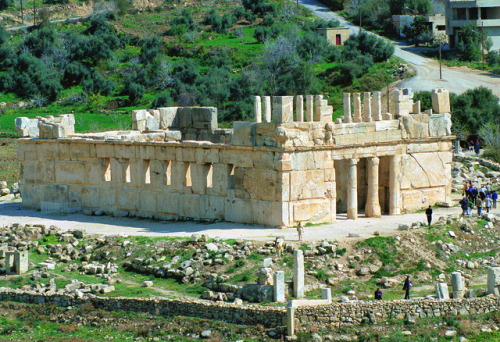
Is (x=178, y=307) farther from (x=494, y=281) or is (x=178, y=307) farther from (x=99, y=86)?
(x=99, y=86)

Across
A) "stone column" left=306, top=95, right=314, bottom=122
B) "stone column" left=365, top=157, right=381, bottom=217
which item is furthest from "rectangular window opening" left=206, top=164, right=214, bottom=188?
"stone column" left=365, top=157, right=381, bottom=217

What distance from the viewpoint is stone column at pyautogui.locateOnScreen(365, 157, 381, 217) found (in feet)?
127

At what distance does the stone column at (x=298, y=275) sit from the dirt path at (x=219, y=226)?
322 cm

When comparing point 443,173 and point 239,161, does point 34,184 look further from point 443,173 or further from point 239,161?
point 443,173

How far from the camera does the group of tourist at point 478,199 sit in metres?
38.1

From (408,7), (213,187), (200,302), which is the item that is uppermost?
(408,7)

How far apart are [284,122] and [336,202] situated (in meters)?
4.66

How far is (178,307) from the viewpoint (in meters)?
30.2

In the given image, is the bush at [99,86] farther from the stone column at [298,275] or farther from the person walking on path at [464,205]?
the stone column at [298,275]

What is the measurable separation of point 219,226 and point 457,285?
32.2 ft

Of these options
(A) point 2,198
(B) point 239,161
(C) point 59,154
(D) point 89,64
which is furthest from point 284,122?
(D) point 89,64

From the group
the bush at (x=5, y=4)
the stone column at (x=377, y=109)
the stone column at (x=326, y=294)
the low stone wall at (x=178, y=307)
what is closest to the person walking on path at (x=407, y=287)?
the stone column at (x=326, y=294)

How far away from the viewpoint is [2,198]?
46938mm

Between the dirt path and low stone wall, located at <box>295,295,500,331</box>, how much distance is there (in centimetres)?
498
